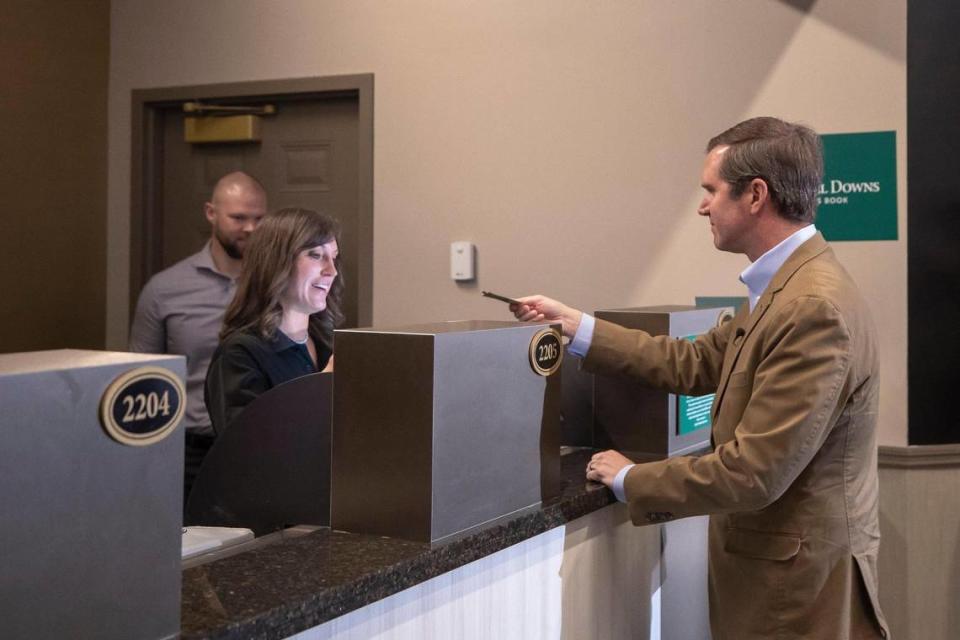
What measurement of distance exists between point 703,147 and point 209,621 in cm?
298

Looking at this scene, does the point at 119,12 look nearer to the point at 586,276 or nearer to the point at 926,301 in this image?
the point at 586,276

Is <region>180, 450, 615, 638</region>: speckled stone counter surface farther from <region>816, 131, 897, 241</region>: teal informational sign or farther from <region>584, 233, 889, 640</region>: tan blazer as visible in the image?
<region>816, 131, 897, 241</region>: teal informational sign

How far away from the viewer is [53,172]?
14.6 feet

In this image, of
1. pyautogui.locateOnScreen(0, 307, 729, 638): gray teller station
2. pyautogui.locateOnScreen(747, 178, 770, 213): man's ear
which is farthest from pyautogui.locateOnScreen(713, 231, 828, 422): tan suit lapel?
pyautogui.locateOnScreen(0, 307, 729, 638): gray teller station

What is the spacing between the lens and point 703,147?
12.3 ft

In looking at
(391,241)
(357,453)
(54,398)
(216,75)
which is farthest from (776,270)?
(216,75)

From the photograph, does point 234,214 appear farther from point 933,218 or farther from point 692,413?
point 933,218

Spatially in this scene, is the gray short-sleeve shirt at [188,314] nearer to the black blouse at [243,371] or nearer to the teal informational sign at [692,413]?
the black blouse at [243,371]

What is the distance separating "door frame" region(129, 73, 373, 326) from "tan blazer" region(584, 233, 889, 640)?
2540 mm

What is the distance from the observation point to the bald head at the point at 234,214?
3.94 m

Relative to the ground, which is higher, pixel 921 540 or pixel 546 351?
pixel 546 351

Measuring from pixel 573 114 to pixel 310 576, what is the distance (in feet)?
9.54

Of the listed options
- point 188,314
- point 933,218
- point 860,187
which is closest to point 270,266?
point 188,314

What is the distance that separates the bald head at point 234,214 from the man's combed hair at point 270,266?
4.28ft
